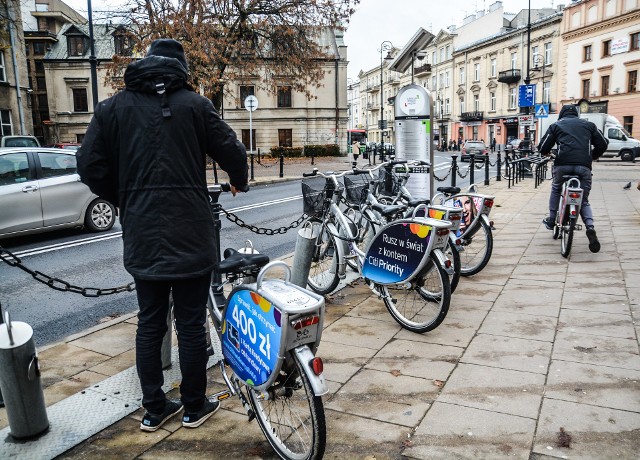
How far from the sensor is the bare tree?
21016 mm

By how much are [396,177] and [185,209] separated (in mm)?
4269

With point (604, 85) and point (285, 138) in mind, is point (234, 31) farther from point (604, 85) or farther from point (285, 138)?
point (604, 85)

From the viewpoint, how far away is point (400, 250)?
4754 millimetres

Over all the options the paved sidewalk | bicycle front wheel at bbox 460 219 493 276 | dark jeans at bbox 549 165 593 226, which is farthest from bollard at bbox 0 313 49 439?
dark jeans at bbox 549 165 593 226

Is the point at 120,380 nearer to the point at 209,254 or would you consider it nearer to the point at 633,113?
the point at 209,254

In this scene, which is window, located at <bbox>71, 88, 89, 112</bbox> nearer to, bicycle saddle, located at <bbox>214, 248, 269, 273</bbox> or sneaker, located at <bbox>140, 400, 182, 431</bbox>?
sneaker, located at <bbox>140, 400, 182, 431</bbox>

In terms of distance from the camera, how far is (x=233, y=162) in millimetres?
3021

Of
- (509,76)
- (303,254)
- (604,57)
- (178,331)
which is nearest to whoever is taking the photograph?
(178,331)

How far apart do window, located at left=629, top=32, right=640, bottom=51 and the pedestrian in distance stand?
46835 millimetres

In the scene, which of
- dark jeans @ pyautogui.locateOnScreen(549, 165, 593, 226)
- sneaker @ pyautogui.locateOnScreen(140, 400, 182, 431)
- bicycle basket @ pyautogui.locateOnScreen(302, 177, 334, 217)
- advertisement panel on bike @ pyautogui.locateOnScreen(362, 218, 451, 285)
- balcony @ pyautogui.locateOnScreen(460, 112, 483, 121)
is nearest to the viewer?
sneaker @ pyautogui.locateOnScreen(140, 400, 182, 431)

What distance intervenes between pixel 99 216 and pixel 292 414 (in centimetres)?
842

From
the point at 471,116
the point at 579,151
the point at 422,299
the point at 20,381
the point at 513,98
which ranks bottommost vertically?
the point at 422,299

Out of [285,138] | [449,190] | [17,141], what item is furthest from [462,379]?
[285,138]

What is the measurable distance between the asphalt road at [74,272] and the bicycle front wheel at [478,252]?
100 inches
